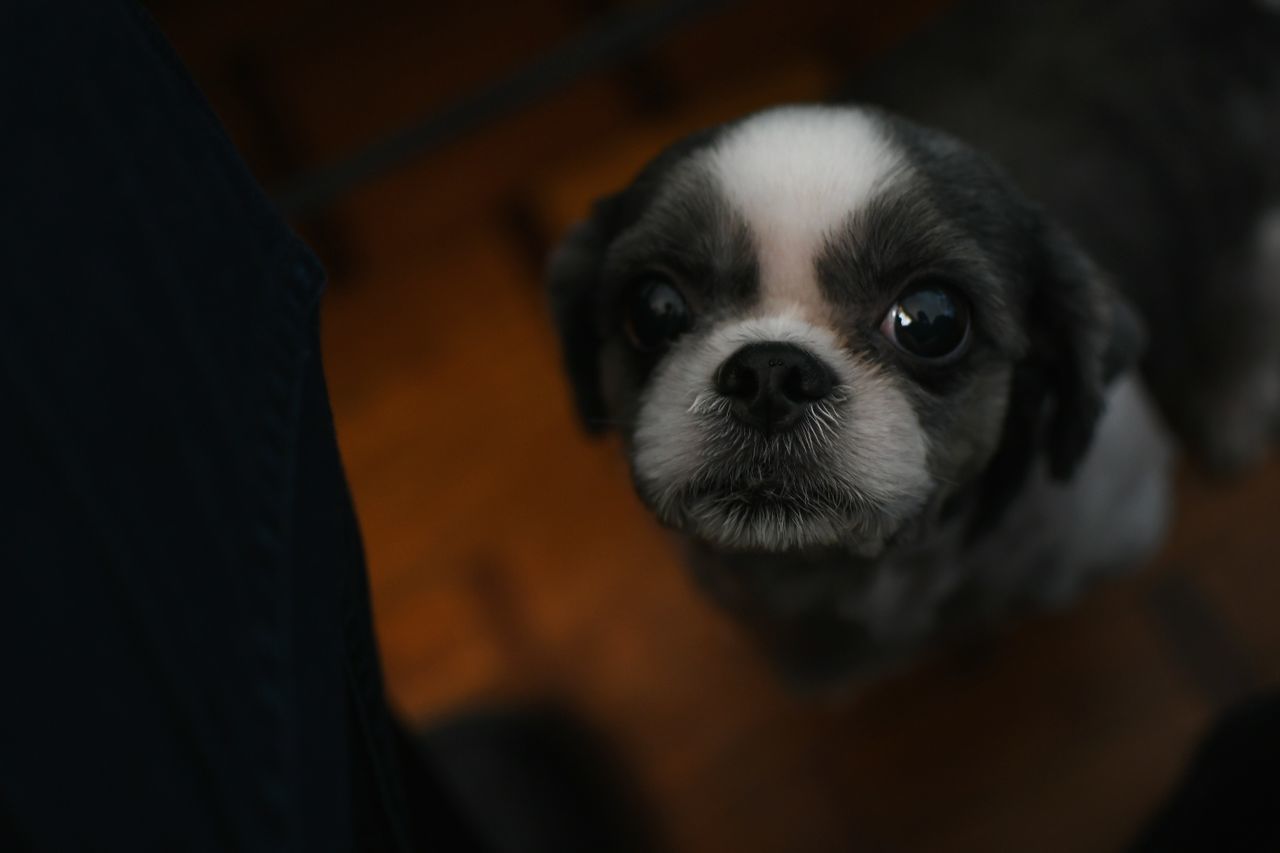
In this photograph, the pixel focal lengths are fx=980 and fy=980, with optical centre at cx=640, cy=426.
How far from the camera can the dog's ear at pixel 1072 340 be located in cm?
89

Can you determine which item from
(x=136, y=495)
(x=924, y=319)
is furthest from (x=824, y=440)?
(x=136, y=495)

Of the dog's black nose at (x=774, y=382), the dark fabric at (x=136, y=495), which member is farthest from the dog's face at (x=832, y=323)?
the dark fabric at (x=136, y=495)

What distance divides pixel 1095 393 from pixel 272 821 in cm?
75

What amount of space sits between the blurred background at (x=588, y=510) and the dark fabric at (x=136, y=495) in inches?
39.4

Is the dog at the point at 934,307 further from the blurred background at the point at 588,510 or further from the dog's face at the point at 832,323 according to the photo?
the blurred background at the point at 588,510

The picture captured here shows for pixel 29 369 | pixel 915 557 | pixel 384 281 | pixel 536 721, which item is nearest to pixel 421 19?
pixel 384 281

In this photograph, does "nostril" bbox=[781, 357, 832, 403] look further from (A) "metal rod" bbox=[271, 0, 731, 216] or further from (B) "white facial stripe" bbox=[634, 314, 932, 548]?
(A) "metal rod" bbox=[271, 0, 731, 216]

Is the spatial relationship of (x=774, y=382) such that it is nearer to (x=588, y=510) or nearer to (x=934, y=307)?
(x=934, y=307)

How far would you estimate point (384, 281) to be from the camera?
1777 millimetres

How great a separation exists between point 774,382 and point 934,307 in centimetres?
18

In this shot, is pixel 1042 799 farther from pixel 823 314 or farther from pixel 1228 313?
pixel 823 314

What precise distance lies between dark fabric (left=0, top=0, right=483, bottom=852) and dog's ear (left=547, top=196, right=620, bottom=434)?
0.47 m

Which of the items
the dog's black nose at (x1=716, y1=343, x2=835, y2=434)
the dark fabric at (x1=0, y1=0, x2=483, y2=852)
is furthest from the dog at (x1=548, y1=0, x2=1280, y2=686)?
the dark fabric at (x1=0, y1=0, x2=483, y2=852)

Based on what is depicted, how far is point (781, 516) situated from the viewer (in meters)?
0.81
